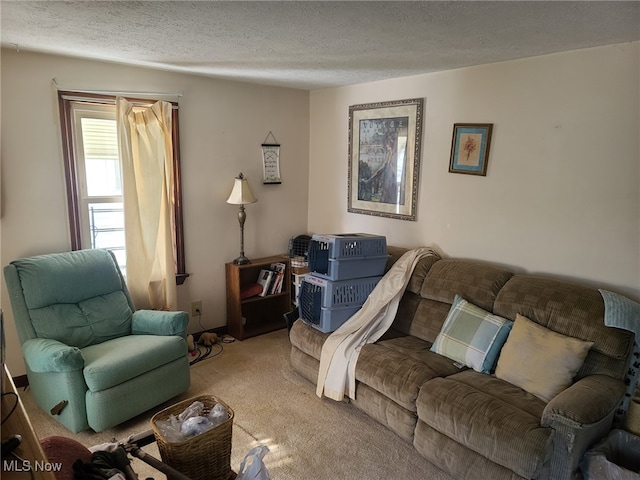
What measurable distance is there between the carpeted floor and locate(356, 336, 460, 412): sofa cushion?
0.91ft

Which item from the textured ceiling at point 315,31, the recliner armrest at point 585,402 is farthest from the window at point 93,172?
the recliner armrest at point 585,402

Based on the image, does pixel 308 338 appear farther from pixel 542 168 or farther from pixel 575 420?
pixel 542 168

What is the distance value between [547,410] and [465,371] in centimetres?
58

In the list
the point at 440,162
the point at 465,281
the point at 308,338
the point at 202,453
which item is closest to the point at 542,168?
the point at 440,162

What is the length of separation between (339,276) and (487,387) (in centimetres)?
114

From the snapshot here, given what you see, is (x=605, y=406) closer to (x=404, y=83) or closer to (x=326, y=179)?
(x=404, y=83)

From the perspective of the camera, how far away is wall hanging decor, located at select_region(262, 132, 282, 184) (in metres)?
3.92

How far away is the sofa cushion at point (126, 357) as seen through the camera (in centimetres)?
234

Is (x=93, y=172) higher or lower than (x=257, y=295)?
higher

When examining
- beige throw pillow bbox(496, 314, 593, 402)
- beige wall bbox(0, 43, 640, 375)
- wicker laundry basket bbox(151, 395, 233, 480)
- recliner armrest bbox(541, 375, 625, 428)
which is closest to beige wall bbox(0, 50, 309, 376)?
beige wall bbox(0, 43, 640, 375)

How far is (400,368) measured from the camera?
240cm

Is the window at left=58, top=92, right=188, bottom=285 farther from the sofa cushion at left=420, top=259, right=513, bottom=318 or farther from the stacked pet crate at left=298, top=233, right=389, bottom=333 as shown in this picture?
the sofa cushion at left=420, top=259, right=513, bottom=318

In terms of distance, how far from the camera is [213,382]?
3.04m

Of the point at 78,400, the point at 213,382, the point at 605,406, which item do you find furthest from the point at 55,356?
the point at 605,406
